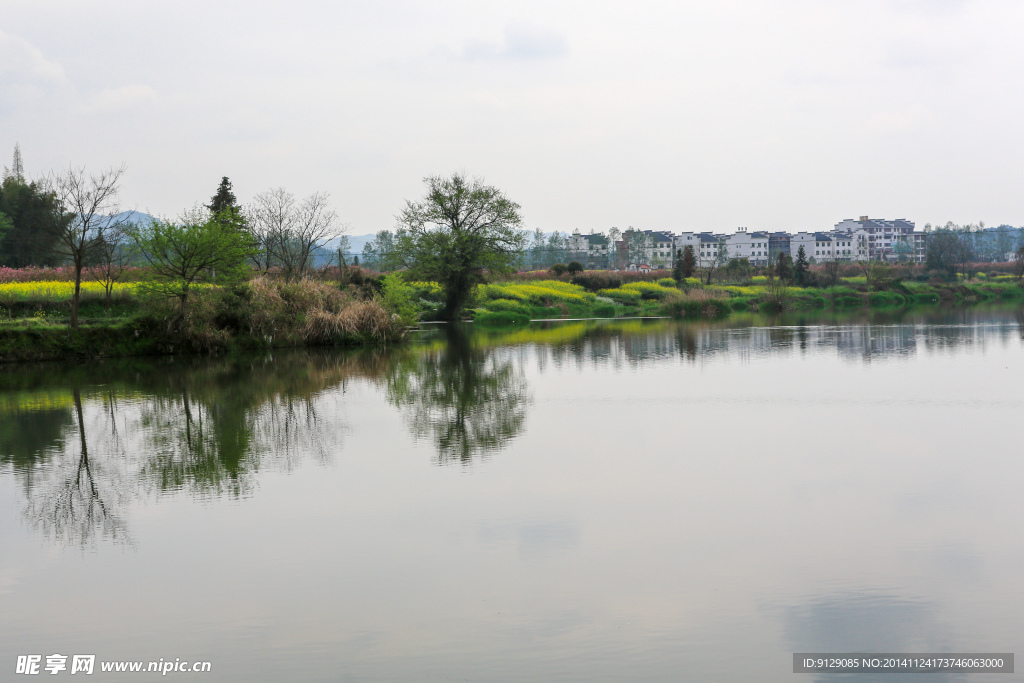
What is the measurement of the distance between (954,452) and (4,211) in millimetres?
64847

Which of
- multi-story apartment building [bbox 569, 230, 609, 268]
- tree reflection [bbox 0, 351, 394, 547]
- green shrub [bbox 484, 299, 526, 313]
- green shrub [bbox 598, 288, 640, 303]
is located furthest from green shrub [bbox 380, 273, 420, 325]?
multi-story apartment building [bbox 569, 230, 609, 268]

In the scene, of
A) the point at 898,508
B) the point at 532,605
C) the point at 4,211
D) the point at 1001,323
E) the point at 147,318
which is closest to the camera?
the point at 532,605

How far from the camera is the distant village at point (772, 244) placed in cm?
15000

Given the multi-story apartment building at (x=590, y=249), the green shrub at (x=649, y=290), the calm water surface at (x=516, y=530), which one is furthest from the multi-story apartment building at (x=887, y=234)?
the calm water surface at (x=516, y=530)

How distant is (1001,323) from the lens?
119 ft

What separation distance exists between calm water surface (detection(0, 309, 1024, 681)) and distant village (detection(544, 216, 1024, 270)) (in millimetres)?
127402

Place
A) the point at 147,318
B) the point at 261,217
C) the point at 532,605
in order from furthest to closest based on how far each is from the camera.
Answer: the point at 261,217
the point at 147,318
the point at 532,605

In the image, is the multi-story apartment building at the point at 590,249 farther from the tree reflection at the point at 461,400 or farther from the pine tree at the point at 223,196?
the tree reflection at the point at 461,400

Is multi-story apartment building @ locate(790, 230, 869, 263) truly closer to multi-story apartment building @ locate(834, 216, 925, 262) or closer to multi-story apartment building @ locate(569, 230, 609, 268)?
multi-story apartment building @ locate(834, 216, 925, 262)

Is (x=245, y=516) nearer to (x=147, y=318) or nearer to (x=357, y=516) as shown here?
(x=357, y=516)

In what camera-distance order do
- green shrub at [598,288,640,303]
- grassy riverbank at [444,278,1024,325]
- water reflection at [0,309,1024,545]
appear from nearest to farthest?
1. water reflection at [0,309,1024,545]
2. grassy riverbank at [444,278,1024,325]
3. green shrub at [598,288,640,303]

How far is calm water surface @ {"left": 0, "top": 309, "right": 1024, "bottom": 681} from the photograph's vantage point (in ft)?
17.5

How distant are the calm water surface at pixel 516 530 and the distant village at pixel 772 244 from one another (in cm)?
12740

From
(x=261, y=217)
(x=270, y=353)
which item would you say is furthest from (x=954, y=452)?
(x=261, y=217)
